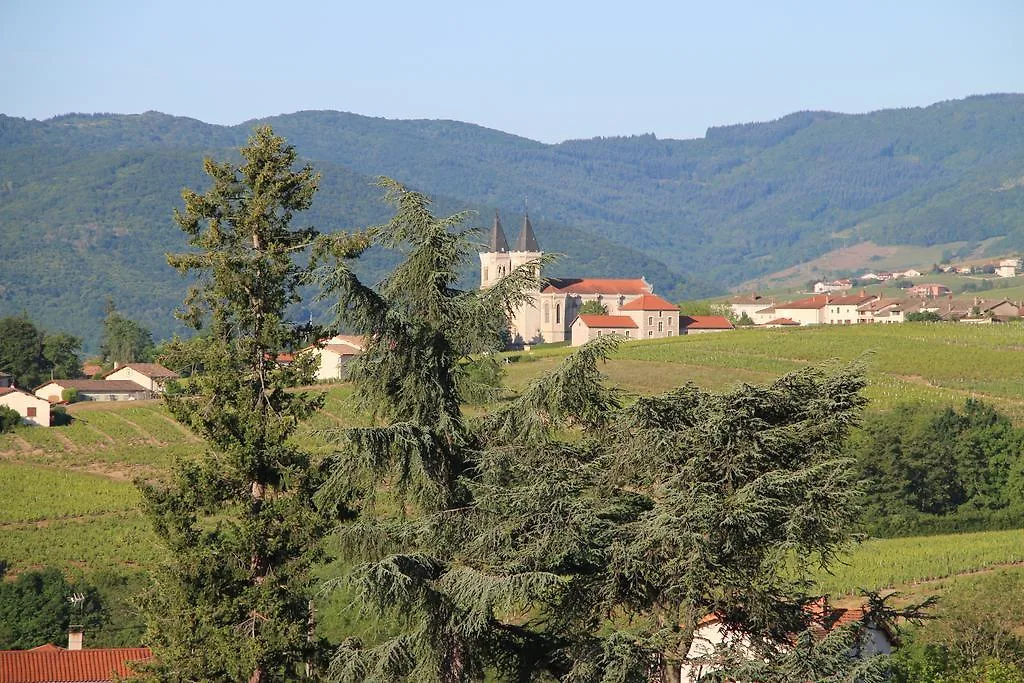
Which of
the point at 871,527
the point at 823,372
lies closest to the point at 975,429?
the point at 871,527

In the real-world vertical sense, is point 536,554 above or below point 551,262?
below

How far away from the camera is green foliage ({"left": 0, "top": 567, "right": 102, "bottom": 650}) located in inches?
1537

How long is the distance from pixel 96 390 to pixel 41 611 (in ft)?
241

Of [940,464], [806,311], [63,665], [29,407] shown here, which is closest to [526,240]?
[806,311]

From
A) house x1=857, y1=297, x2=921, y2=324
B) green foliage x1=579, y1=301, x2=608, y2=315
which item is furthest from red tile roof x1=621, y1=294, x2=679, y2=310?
house x1=857, y1=297, x2=921, y2=324

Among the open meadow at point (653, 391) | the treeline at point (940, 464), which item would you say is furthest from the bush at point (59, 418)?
the treeline at point (940, 464)

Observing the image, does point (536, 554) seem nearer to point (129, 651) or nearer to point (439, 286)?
point (439, 286)

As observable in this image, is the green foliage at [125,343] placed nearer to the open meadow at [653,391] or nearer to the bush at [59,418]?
the open meadow at [653,391]

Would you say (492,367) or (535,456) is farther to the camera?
(492,367)

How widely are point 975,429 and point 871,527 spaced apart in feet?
53.1

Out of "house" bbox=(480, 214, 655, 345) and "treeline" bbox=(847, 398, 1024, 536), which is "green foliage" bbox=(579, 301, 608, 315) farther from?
"treeline" bbox=(847, 398, 1024, 536)

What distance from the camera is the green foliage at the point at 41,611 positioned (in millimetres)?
39031

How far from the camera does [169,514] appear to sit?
19.6 meters

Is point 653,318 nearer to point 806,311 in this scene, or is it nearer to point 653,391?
point 806,311
